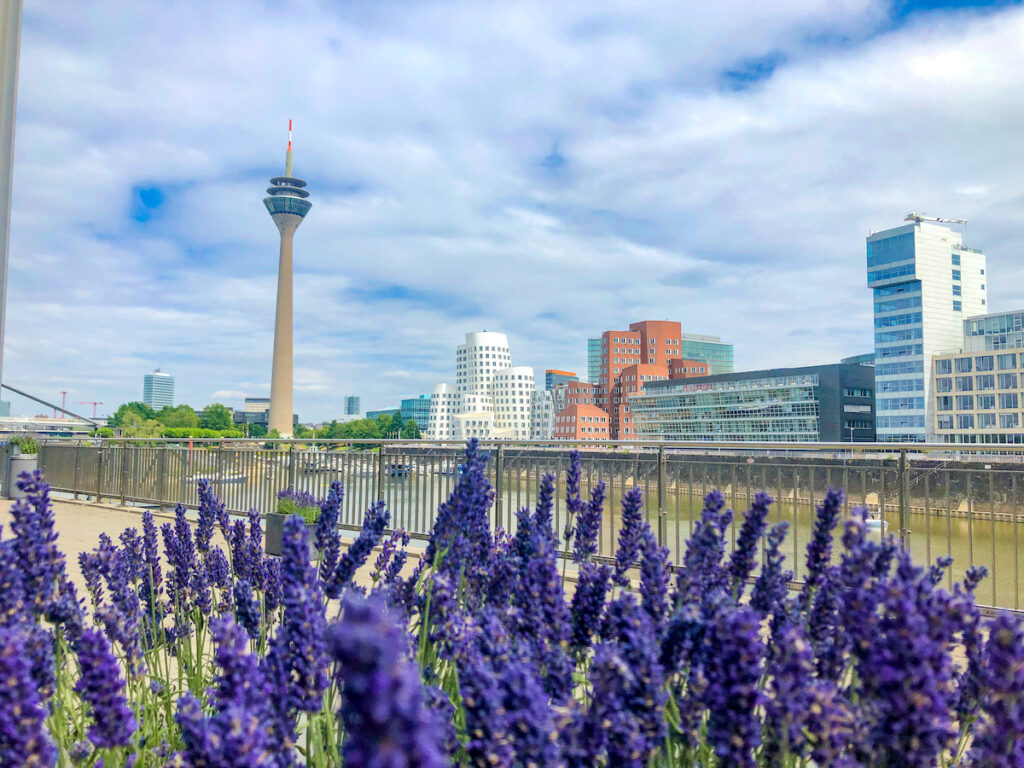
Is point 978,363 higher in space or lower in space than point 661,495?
higher

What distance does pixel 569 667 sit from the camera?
1.15 m

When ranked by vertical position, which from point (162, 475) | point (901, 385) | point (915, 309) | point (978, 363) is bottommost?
point (162, 475)

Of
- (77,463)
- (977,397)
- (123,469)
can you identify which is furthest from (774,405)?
(123,469)

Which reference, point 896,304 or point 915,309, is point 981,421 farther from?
point 896,304

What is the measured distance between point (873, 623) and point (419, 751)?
74 cm

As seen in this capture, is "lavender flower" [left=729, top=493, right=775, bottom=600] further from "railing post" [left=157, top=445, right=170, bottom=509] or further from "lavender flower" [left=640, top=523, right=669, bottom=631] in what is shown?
"railing post" [left=157, top=445, right=170, bottom=509]

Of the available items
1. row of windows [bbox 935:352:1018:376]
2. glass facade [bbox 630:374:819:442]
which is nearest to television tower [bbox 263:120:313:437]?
glass facade [bbox 630:374:819:442]

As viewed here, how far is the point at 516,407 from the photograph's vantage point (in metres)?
146

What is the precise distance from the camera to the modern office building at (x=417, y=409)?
174m

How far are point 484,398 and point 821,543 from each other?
14260cm

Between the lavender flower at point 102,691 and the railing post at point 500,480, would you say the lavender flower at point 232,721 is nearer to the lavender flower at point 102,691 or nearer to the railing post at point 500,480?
the lavender flower at point 102,691

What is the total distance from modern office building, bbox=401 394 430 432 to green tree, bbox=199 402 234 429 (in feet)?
171

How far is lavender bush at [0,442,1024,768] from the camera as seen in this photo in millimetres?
868

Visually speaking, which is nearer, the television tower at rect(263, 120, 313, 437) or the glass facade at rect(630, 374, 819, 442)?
the glass facade at rect(630, 374, 819, 442)
